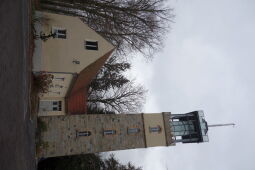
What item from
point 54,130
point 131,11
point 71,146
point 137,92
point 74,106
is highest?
point 131,11

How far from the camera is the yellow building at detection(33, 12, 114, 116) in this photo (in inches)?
698

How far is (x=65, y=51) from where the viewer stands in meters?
18.3

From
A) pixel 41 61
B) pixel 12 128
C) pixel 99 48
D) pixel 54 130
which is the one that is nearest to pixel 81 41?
pixel 99 48

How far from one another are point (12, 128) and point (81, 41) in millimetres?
10563

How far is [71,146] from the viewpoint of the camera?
20.0 metres

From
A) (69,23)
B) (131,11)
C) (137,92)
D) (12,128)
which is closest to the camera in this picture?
(12,128)

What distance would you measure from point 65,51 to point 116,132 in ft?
25.2

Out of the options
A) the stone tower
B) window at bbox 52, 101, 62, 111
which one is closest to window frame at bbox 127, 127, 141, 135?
the stone tower

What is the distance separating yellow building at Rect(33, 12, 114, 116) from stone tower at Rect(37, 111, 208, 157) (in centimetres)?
242

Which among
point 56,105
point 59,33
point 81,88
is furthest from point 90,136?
point 59,33

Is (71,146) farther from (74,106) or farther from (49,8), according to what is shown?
(49,8)

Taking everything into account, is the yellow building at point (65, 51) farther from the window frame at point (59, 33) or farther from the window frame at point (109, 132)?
the window frame at point (109, 132)

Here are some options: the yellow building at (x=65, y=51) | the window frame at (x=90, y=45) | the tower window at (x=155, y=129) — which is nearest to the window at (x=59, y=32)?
the yellow building at (x=65, y=51)

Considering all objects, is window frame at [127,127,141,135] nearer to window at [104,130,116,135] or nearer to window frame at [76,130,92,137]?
window at [104,130,116,135]
